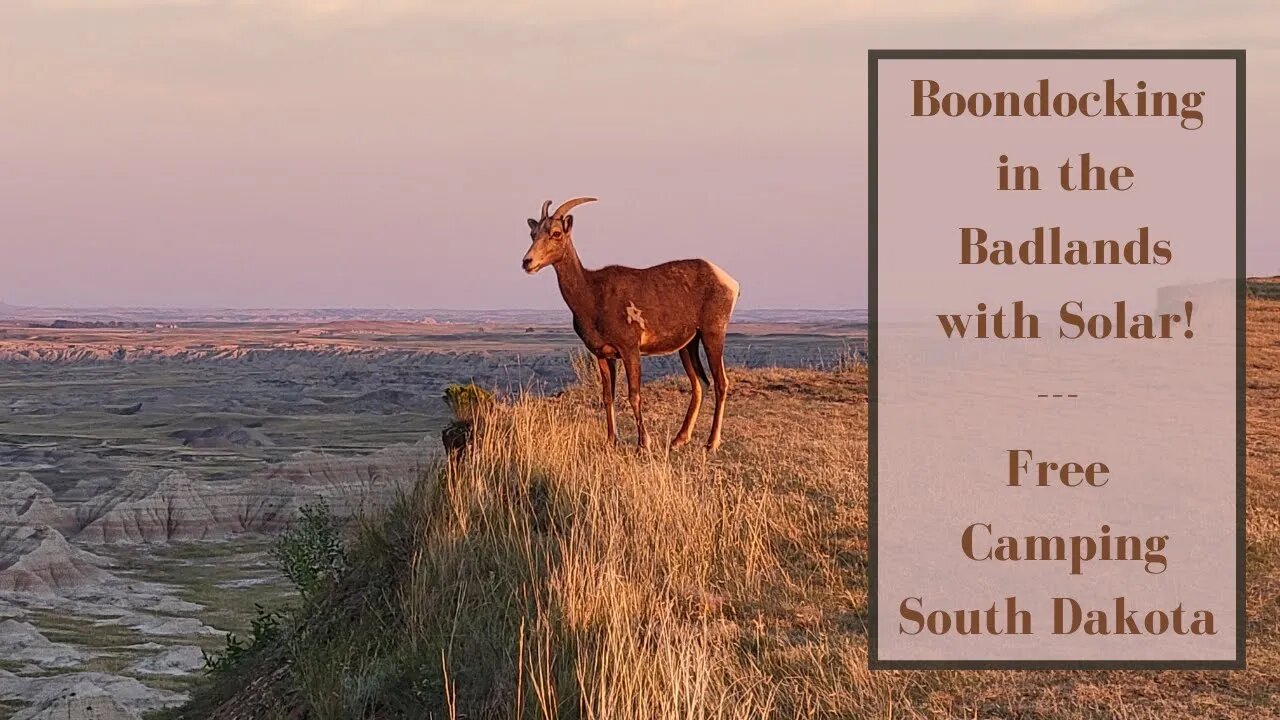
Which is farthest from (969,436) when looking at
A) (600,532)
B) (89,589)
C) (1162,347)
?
(89,589)

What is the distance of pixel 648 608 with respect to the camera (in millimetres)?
8086

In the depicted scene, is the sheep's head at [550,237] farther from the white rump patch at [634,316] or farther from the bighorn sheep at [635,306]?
the white rump patch at [634,316]

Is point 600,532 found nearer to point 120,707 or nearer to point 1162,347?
point 1162,347

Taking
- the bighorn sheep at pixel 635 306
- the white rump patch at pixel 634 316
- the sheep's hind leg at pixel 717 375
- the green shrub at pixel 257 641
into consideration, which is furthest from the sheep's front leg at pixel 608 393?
the green shrub at pixel 257 641

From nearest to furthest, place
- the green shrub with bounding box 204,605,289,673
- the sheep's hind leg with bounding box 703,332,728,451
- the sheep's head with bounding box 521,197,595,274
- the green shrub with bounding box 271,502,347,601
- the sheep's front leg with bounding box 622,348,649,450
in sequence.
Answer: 1. the sheep's head with bounding box 521,197,595,274
2. the sheep's front leg with bounding box 622,348,649,450
3. the sheep's hind leg with bounding box 703,332,728,451
4. the green shrub with bounding box 204,605,289,673
5. the green shrub with bounding box 271,502,347,601

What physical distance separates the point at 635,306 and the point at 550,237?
1.08 metres

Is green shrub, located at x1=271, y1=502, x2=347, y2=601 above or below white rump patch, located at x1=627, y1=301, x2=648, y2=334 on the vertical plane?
below

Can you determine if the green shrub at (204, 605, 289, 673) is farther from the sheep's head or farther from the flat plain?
the sheep's head

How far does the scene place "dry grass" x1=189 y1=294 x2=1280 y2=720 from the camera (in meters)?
7.04

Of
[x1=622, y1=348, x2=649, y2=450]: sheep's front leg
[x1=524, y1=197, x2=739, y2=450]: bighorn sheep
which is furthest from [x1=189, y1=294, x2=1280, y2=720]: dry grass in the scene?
[x1=524, y1=197, x2=739, y2=450]: bighorn sheep

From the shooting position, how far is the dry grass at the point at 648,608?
7039 millimetres

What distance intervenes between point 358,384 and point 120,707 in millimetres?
145200

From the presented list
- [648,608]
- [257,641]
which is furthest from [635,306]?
[257,641]

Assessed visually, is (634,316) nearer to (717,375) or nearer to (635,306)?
(635,306)
